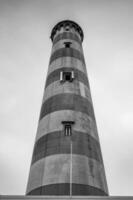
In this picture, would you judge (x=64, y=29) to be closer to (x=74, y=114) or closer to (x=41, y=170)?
(x=74, y=114)

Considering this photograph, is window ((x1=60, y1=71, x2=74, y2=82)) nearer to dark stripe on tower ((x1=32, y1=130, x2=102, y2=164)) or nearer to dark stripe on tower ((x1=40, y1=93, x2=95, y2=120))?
dark stripe on tower ((x1=40, y1=93, x2=95, y2=120))

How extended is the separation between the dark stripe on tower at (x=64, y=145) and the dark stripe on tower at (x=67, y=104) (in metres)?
1.83

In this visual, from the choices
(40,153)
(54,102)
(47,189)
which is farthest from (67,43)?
(47,189)

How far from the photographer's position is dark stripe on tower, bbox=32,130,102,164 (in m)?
13.5

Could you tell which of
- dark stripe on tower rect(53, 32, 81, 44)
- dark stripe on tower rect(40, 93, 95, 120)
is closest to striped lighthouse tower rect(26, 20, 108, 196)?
dark stripe on tower rect(40, 93, 95, 120)

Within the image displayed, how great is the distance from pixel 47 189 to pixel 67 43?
12.5m

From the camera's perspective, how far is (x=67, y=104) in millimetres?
15672

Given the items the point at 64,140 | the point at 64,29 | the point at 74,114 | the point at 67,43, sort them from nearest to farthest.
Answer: the point at 64,140
the point at 74,114
the point at 67,43
the point at 64,29

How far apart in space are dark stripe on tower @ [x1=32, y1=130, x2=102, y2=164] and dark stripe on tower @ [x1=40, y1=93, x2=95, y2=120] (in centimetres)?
183

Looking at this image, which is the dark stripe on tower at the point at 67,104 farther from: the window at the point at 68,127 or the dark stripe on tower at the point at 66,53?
the dark stripe on tower at the point at 66,53

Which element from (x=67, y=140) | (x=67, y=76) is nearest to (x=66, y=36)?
(x=67, y=76)

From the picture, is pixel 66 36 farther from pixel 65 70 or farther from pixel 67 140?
pixel 67 140

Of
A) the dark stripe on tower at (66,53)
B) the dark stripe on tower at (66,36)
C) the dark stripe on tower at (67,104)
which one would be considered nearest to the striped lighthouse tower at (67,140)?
the dark stripe on tower at (67,104)

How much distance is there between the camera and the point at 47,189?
12.0 meters
